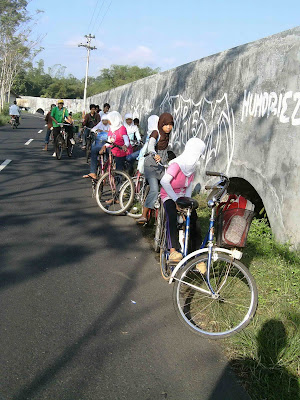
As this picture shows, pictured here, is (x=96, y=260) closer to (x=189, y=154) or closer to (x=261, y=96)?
(x=189, y=154)

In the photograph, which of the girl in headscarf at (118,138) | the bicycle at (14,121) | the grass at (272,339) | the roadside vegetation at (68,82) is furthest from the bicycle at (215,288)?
the roadside vegetation at (68,82)

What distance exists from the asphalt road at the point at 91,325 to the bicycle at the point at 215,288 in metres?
0.20

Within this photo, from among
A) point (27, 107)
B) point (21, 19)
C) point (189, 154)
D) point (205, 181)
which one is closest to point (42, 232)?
point (189, 154)

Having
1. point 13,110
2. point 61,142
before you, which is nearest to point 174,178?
point 61,142

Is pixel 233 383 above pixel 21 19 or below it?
below

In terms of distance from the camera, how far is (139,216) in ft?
25.9

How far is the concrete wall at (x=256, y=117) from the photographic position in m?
5.68

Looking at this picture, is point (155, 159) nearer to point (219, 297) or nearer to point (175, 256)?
point (175, 256)

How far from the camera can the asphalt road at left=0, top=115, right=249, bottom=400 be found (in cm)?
299

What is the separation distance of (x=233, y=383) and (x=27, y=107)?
10086 centimetres

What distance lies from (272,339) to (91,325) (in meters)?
1.53

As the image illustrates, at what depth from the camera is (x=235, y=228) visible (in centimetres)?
383

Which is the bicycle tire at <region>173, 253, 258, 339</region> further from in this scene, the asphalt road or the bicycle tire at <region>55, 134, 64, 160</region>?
the bicycle tire at <region>55, 134, 64, 160</region>

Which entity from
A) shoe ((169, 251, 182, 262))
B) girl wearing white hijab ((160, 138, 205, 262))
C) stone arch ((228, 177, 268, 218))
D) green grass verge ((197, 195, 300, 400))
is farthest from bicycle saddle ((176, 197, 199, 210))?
stone arch ((228, 177, 268, 218))
